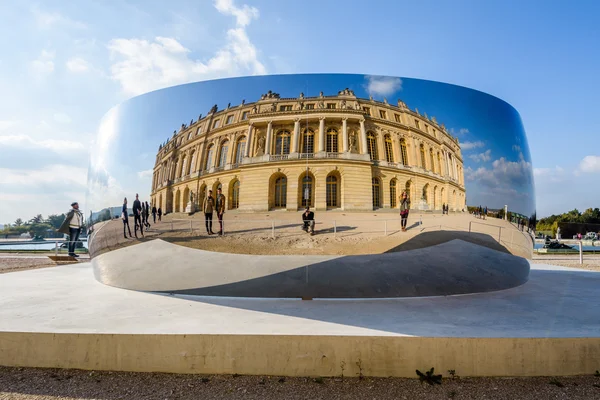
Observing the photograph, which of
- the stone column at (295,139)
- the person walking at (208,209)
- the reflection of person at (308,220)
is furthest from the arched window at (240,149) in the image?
the reflection of person at (308,220)

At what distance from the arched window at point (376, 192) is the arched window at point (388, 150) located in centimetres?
55

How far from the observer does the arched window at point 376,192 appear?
649cm

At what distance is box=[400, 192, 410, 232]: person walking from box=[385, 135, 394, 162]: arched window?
823 millimetres

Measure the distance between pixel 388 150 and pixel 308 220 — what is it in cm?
237

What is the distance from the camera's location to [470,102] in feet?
25.4

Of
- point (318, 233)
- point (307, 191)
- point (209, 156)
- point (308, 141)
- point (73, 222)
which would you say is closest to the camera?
point (318, 233)

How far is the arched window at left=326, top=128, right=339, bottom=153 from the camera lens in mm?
6496

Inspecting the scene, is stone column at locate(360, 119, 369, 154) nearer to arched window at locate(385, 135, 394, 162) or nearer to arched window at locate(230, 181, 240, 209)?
arched window at locate(385, 135, 394, 162)

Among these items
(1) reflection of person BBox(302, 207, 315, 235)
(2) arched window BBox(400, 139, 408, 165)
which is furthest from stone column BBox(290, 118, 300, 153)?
(2) arched window BBox(400, 139, 408, 165)

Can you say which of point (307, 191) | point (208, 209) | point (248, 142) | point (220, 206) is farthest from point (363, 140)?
point (208, 209)

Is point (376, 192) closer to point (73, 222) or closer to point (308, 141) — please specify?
point (308, 141)

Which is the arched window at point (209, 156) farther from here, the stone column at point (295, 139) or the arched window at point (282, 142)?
the stone column at point (295, 139)

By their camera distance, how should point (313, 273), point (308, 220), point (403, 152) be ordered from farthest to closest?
point (403, 152), point (308, 220), point (313, 273)

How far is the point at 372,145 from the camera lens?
21.8ft
